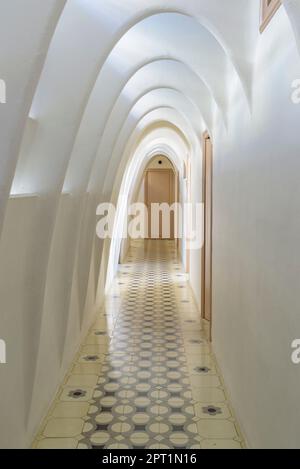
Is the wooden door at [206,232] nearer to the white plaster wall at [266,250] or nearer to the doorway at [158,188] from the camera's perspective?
the white plaster wall at [266,250]

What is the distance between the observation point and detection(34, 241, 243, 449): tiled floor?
Answer: 4230 millimetres

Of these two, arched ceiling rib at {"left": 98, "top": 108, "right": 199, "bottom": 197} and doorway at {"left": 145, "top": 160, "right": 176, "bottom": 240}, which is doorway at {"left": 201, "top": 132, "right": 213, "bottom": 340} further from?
doorway at {"left": 145, "top": 160, "right": 176, "bottom": 240}

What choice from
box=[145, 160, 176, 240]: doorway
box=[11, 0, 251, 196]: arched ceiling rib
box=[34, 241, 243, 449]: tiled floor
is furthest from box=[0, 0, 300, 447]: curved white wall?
box=[145, 160, 176, 240]: doorway

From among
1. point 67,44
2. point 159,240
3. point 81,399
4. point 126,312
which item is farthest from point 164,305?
point 159,240

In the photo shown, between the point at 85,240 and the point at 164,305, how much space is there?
3.16 meters

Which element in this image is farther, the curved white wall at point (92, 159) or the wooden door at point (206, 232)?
the wooden door at point (206, 232)

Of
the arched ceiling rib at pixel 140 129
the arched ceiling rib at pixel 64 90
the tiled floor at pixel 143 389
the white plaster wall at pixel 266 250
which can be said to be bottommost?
the tiled floor at pixel 143 389

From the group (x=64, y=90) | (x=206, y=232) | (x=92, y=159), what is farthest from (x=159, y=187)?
(x=64, y=90)

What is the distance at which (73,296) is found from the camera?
617 centimetres

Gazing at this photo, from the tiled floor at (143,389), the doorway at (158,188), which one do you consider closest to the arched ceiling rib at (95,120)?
the tiled floor at (143,389)

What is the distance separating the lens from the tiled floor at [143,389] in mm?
4230

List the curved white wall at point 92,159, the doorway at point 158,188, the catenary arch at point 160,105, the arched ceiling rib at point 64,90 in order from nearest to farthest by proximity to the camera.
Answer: the curved white wall at point 92,159, the arched ceiling rib at point 64,90, the catenary arch at point 160,105, the doorway at point 158,188

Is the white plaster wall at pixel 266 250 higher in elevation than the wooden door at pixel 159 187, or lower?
lower
